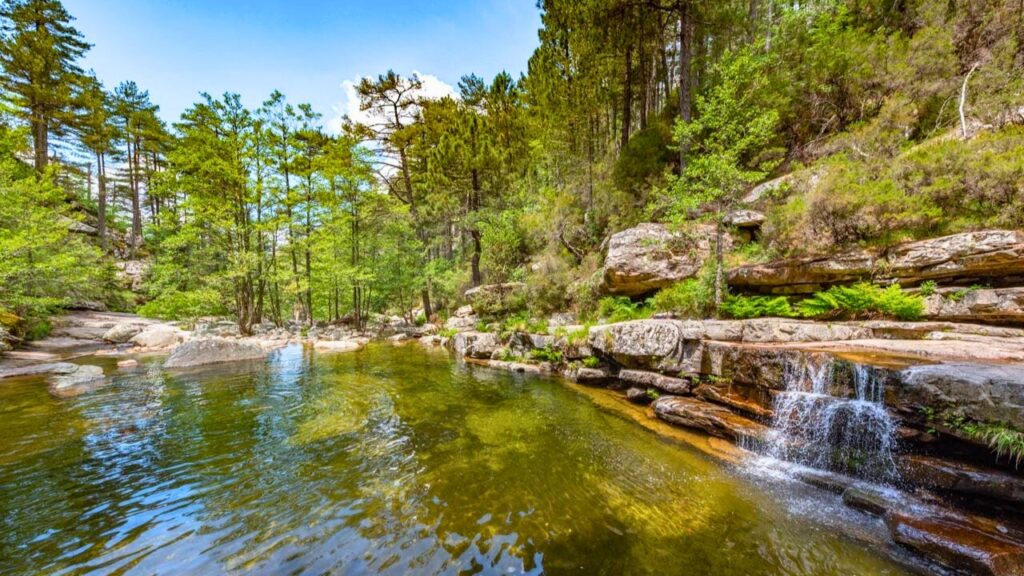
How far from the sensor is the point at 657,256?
10805 millimetres

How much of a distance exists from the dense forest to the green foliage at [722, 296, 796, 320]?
16.4 inches

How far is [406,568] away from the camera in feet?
10.2

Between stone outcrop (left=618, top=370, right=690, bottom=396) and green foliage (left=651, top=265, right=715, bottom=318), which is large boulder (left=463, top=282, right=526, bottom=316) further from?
stone outcrop (left=618, top=370, right=690, bottom=396)

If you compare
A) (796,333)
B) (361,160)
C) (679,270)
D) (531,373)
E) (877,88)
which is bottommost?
(531,373)

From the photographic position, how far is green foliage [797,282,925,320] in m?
6.63

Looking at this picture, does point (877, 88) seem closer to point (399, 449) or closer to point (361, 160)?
point (399, 449)

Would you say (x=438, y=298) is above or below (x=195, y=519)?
above

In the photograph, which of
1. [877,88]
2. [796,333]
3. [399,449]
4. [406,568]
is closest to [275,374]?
[399,449]

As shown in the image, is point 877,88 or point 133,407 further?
point 877,88

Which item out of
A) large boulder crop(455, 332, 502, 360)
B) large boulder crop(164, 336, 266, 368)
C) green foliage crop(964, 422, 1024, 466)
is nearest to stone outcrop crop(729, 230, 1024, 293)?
green foliage crop(964, 422, 1024, 466)

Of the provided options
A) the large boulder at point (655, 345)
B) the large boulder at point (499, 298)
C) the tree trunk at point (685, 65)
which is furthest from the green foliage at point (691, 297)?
the large boulder at point (499, 298)

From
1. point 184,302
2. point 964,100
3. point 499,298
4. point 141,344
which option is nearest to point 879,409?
point 964,100

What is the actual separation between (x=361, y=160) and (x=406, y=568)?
2122cm

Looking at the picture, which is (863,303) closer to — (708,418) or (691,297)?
(691,297)
